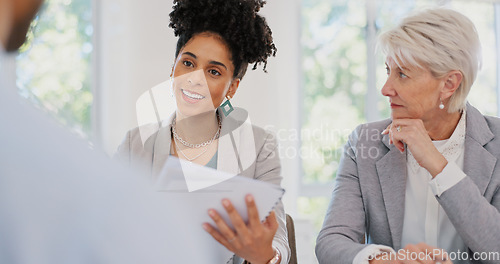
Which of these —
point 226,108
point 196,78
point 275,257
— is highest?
point 196,78

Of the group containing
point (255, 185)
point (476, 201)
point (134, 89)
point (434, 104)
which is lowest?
point (476, 201)

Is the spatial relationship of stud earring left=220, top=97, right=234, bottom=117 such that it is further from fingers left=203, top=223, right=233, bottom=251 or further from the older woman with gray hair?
fingers left=203, top=223, right=233, bottom=251

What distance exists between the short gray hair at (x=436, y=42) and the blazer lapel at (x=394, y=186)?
0.32 meters

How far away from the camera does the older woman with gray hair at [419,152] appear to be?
153cm

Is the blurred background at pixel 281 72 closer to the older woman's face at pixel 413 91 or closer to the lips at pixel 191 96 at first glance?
the lips at pixel 191 96

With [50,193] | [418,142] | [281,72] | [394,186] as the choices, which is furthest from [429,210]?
[281,72]

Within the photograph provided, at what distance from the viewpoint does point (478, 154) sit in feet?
5.13

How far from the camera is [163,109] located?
1.98m

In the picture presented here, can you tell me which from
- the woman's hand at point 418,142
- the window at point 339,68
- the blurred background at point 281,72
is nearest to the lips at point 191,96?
the woman's hand at point 418,142

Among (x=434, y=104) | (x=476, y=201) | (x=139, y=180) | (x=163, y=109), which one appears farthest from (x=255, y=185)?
(x=163, y=109)

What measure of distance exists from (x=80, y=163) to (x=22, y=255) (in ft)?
0.23

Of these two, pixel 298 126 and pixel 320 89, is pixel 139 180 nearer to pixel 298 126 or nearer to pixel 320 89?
pixel 298 126

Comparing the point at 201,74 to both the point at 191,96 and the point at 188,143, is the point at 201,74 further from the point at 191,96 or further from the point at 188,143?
the point at 188,143

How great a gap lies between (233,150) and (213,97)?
21 cm
